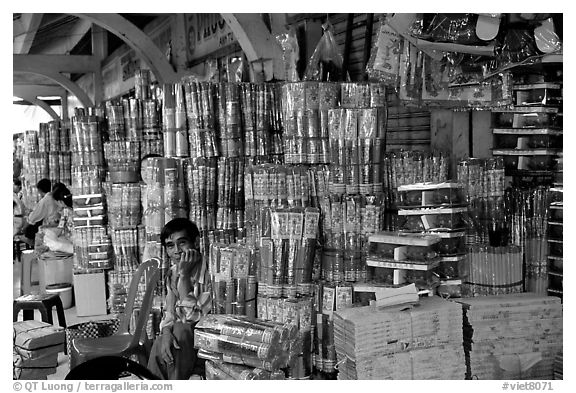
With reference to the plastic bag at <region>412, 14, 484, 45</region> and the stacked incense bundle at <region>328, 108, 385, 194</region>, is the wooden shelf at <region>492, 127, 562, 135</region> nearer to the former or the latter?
the stacked incense bundle at <region>328, 108, 385, 194</region>

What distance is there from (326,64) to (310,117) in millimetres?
759

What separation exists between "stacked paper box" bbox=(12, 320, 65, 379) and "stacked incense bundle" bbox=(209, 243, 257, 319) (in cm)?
123

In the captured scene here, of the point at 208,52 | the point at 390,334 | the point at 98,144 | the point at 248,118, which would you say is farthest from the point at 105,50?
the point at 390,334

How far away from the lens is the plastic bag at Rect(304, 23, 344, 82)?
19.2 feet

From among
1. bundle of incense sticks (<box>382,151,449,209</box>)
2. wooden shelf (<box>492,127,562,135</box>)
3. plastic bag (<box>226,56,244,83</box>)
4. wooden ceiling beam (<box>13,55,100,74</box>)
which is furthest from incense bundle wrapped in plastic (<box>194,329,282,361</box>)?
wooden ceiling beam (<box>13,55,100,74</box>)

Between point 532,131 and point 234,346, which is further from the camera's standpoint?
point 532,131

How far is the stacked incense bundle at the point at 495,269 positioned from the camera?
4.79 m

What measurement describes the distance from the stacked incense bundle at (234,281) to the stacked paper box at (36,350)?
1.23 m

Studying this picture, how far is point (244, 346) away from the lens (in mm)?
4070

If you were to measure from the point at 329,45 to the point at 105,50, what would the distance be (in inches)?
448

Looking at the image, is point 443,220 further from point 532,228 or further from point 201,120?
point 201,120

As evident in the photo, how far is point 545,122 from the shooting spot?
5.30 m

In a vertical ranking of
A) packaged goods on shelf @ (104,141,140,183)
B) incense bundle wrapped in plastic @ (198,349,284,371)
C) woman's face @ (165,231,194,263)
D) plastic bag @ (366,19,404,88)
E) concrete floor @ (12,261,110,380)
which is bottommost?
concrete floor @ (12,261,110,380)

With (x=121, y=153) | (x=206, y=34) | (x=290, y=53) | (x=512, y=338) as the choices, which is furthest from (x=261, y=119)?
(x=206, y=34)
